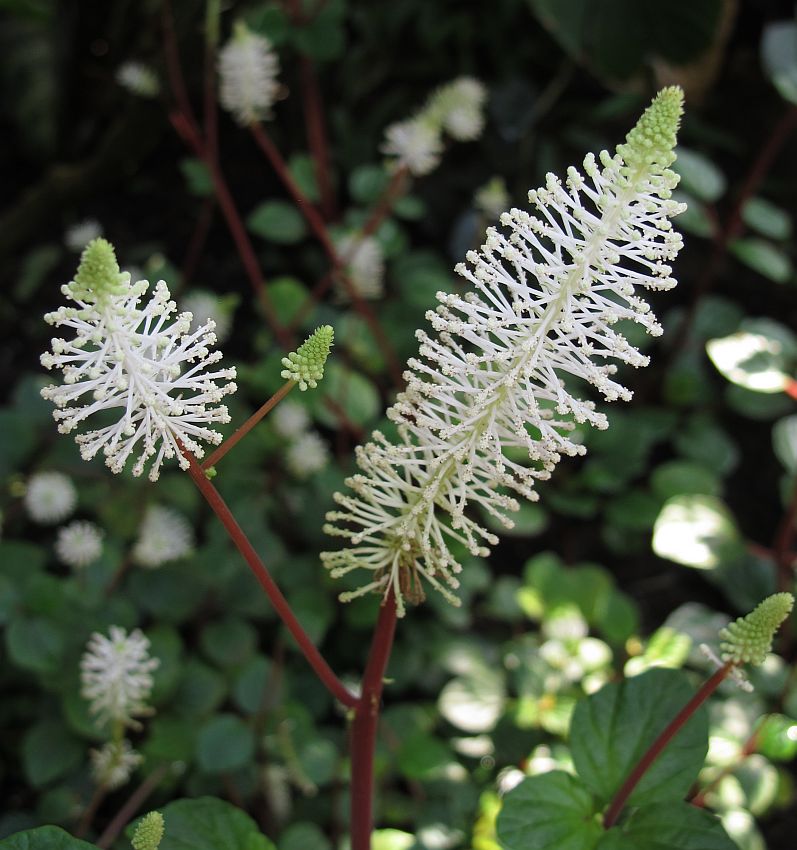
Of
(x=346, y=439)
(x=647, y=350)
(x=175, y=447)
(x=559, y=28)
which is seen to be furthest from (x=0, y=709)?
(x=559, y=28)

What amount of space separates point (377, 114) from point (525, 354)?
1.38 meters

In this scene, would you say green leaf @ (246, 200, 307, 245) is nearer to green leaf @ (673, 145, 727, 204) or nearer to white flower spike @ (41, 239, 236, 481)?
green leaf @ (673, 145, 727, 204)

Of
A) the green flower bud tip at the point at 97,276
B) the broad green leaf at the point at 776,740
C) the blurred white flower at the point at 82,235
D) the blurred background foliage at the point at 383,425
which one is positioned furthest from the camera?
the blurred white flower at the point at 82,235

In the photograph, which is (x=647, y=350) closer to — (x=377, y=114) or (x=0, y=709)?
(x=377, y=114)

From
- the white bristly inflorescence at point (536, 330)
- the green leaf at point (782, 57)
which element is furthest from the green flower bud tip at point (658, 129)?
the green leaf at point (782, 57)

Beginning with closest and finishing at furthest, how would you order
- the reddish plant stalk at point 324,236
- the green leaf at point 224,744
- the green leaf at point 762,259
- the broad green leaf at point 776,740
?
1. the broad green leaf at point 776,740
2. the green leaf at point 224,744
3. the reddish plant stalk at point 324,236
4. the green leaf at point 762,259

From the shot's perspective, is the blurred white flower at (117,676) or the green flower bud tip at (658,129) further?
the blurred white flower at (117,676)

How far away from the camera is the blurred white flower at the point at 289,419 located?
127 cm

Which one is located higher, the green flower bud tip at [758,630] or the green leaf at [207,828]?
the green flower bud tip at [758,630]

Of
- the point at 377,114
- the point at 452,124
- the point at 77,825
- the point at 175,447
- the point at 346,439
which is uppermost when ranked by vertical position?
the point at 175,447

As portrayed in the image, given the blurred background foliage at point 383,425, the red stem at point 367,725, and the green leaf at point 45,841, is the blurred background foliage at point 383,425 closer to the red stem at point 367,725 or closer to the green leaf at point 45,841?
the red stem at point 367,725

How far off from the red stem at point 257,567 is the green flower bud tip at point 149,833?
5.5 inches

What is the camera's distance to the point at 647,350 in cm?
165

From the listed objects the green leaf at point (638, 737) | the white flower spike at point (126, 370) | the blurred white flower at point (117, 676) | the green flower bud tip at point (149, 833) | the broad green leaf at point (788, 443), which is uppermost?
the white flower spike at point (126, 370)
